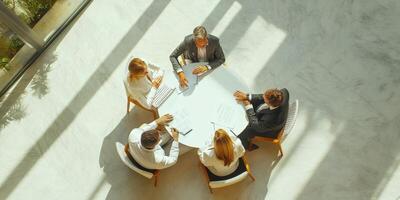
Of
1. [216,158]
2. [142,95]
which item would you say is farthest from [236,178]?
[142,95]

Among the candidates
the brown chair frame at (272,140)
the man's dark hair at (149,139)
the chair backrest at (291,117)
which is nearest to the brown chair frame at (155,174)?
the man's dark hair at (149,139)

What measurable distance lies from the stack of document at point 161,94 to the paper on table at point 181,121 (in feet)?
0.69

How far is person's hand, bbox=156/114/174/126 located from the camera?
15.7 ft

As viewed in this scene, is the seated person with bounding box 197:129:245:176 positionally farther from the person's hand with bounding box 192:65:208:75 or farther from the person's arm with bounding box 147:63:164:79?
the person's arm with bounding box 147:63:164:79

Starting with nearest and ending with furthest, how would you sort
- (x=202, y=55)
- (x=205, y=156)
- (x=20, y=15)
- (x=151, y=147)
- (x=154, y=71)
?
(x=151, y=147) → (x=205, y=156) → (x=154, y=71) → (x=202, y=55) → (x=20, y=15)

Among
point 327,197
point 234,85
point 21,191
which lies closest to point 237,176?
point 234,85

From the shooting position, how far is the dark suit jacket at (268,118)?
184 inches

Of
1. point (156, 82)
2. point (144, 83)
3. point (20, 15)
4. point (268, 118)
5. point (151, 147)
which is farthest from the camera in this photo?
point (20, 15)

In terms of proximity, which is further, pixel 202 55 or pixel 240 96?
pixel 202 55

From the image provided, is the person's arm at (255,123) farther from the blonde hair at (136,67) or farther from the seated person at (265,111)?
the blonde hair at (136,67)

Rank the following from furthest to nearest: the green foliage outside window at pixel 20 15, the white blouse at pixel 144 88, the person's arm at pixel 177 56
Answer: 1. the green foliage outside window at pixel 20 15
2. the person's arm at pixel 177 56
3. the white blouse at pixel 144 88

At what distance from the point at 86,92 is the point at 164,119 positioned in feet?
5.48

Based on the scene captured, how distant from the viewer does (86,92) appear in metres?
5.93

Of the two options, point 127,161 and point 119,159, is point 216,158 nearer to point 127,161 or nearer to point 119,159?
point 127,161
